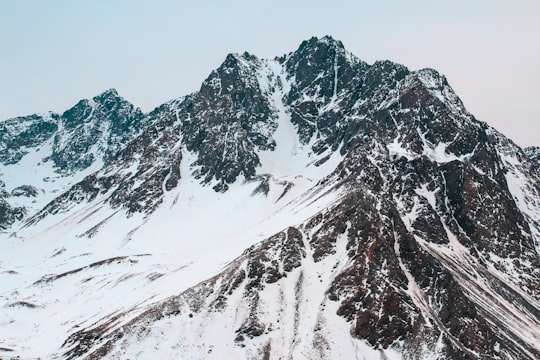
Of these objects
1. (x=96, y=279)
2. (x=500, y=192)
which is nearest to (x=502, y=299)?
(x=500, y=192)

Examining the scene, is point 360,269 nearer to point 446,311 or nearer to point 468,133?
point 446,311

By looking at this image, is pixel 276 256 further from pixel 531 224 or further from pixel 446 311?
pixel 531 224

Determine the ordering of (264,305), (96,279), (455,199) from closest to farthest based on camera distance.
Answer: (264,305) < (96,279) < (455,199)

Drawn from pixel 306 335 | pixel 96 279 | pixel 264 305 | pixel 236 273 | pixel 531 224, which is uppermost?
pixel 96 279

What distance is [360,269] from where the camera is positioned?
97312 mm

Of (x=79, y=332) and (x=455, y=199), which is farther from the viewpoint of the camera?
(x=455, y=199)

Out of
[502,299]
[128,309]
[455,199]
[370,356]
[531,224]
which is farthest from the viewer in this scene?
[531,224]

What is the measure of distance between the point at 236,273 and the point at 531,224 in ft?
415

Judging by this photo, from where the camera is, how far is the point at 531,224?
183 meters

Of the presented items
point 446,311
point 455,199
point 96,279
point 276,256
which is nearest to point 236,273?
point 276,256

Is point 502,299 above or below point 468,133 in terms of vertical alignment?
below

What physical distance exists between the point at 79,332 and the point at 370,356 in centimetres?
5668

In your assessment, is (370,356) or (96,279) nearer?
(370,356)

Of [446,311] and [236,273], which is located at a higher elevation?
[236,273]
